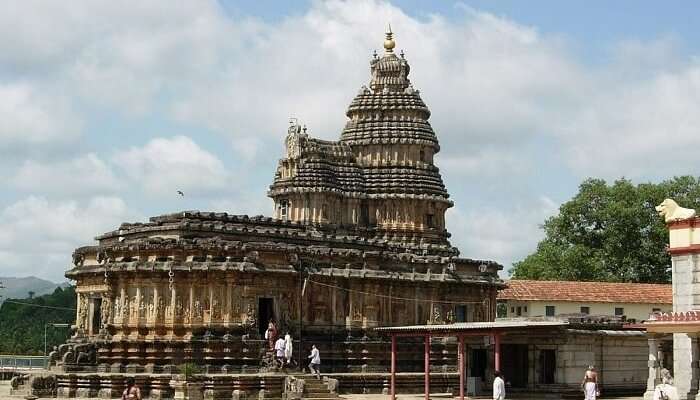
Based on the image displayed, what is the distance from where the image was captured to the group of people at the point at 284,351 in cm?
5006

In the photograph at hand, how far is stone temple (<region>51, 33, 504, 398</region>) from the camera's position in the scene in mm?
51250

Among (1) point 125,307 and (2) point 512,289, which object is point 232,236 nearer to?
(1) point 125,307

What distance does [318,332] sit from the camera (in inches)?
2191

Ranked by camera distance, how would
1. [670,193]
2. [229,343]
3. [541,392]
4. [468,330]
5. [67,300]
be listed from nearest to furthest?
[468,330] < [541,392] < [229,343] < [670,193] < [67,300]

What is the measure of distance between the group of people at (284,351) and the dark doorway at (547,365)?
964 centimetres

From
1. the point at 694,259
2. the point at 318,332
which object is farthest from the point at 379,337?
the point at 694,259

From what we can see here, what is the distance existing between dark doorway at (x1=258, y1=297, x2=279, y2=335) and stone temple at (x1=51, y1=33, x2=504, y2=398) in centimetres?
9

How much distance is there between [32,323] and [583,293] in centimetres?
7013

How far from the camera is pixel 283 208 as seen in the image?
221 ft

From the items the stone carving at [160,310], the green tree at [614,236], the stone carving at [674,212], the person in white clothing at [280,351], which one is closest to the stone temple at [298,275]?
the stone carving at [160,310]

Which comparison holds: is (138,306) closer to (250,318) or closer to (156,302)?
(156,302)

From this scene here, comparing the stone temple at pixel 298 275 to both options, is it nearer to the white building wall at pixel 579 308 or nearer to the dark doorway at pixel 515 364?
the dark doorway at pixel 515 364

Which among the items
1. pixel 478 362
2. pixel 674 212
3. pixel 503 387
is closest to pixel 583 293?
pixel 478 362

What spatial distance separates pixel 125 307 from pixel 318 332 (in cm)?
955
